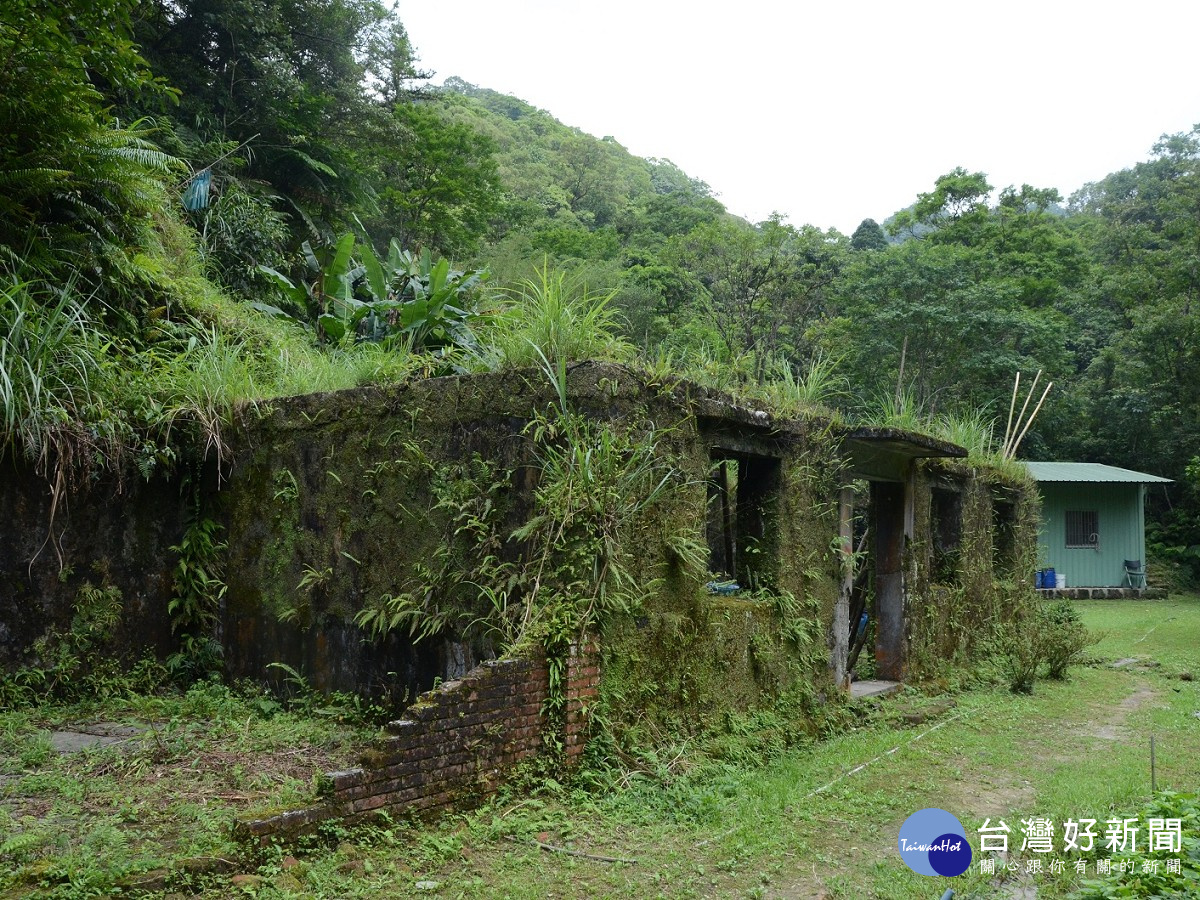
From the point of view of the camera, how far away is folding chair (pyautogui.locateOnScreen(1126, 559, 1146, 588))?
24234 millimetres

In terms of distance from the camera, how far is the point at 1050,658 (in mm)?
11289

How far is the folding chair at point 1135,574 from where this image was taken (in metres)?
24.2

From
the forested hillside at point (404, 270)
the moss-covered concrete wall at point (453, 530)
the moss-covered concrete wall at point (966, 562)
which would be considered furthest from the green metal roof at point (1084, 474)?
the moss-covered concrete wall at point (453, 530)

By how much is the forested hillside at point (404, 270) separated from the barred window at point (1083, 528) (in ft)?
11.2

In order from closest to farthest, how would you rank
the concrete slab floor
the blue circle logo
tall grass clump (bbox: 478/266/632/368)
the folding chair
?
the blue circle logo < tall grass clump (bbox: 478/266/632/368) < the concrete slab floor < the folding chair

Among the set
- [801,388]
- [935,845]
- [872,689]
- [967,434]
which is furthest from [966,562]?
[935,845]

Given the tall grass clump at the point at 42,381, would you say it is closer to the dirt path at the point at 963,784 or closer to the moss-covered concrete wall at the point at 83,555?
the moss-covered concrete wall at the point at 83,555

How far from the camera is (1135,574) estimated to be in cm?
2430

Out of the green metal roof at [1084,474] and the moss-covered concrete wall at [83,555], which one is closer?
the moss-covered concrete wall at [83,555]

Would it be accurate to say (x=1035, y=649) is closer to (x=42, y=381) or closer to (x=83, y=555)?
(x=83, y=555)

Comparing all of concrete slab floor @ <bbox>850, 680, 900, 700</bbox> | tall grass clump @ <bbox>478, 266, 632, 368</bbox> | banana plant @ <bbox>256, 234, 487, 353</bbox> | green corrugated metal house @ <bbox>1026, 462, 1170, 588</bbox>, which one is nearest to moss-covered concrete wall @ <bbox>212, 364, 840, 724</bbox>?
tall grass clump @ <bbox>478, 266, 632, 368</bbox>

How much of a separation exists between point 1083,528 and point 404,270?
20.0 m

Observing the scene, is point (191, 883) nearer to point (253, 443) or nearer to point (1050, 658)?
point (253, 443)

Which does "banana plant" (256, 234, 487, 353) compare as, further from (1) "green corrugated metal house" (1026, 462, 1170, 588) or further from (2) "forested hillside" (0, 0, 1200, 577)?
(1) "green corrugated metal house" (1026, 462, 1170, 588)
